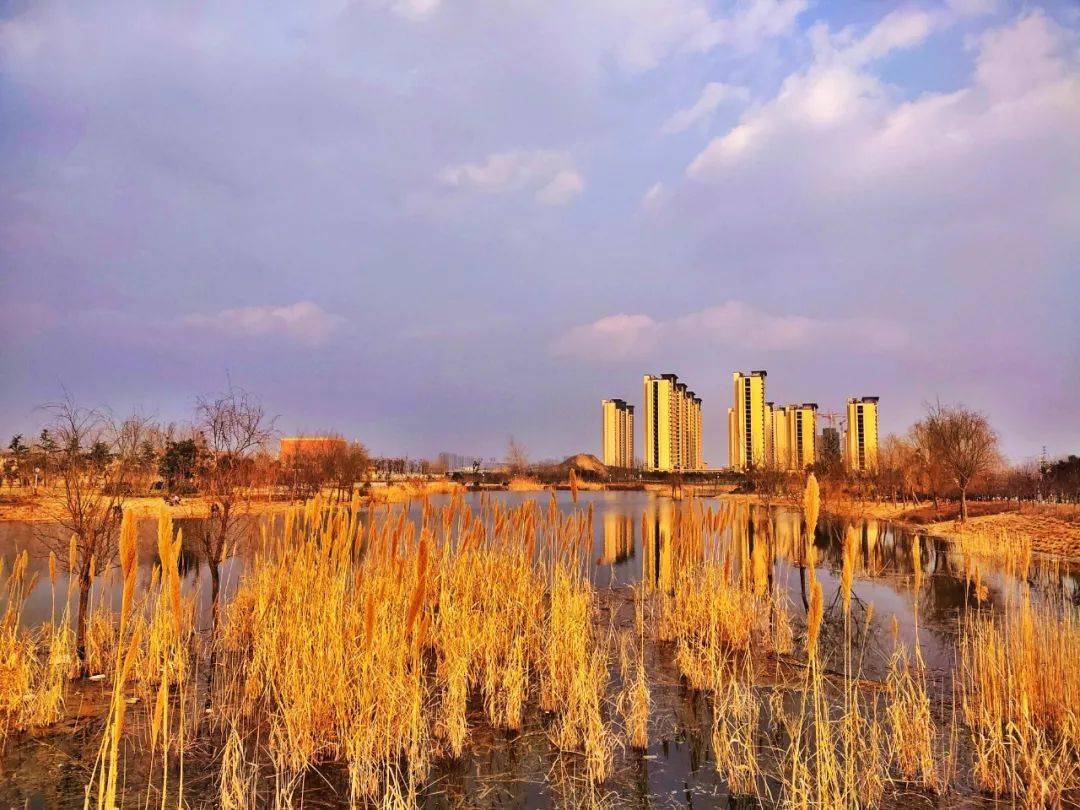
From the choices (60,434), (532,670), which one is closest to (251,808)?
(532,670)

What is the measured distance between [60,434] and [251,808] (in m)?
6.03

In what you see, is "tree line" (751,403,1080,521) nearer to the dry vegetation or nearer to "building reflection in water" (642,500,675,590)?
"building reflection in water" (642,500,675,590)

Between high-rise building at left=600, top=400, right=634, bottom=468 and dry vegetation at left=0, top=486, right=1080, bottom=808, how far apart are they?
11139 centimetres

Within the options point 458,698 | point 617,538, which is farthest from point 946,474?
point 458,698

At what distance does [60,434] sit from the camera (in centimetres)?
759

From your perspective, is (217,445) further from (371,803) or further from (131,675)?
(371,803)

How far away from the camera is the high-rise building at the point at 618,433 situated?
119625 millimetres

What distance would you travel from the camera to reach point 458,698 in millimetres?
4961

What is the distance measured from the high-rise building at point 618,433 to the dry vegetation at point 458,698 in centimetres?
11139

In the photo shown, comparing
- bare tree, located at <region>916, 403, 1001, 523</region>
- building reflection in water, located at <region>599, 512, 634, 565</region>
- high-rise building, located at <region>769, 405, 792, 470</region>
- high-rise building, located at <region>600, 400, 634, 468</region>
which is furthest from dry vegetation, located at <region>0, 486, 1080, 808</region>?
high-rise building, located at <region>600, 400, 634, 468</region>

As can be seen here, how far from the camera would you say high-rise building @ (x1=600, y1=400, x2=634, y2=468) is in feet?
392

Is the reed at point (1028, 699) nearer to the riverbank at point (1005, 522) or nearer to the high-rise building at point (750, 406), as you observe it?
the riverbank at point (1005, 522)

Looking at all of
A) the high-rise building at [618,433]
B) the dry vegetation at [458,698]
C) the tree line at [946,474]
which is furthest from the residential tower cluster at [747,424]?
the dry vegetation at [458,698]

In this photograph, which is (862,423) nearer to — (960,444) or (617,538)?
(960,444)
